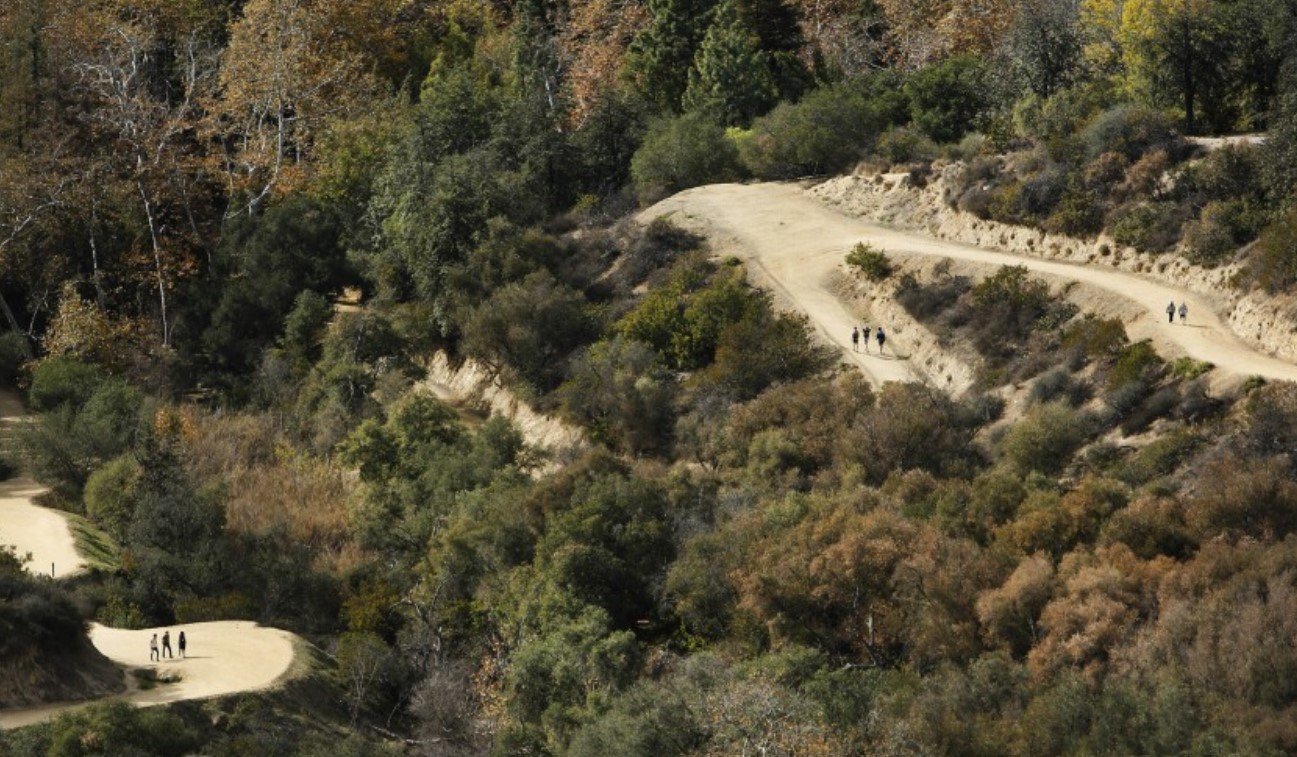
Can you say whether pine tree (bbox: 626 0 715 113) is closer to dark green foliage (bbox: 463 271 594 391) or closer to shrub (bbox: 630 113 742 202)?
shrub (bbox: 630 113 742 202)

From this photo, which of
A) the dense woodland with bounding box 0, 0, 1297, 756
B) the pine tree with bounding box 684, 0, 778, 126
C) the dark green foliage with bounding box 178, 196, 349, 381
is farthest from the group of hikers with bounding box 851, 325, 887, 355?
the dark green foliage with bounding box 178, 196, 349, 381

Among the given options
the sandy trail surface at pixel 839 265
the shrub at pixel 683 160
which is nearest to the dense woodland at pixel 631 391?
the shrub at pixel 683 160

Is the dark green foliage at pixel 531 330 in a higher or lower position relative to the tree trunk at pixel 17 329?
higher

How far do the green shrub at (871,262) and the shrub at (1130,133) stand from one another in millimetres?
6611

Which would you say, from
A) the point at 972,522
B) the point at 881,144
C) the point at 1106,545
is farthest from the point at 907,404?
the point at 881,144

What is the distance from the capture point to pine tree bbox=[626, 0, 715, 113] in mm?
78188

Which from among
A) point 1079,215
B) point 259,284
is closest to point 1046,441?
point 1079,215

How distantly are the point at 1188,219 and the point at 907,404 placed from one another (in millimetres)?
11214

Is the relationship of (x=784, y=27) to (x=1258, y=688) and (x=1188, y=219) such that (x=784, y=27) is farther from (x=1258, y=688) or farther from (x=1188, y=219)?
(x=1258, y=688)

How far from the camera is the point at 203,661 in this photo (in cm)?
4341

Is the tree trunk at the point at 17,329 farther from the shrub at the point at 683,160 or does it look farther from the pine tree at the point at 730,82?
the pine tree at the point at 730,82

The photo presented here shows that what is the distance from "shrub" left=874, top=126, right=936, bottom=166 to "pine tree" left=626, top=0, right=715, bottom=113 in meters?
13.5

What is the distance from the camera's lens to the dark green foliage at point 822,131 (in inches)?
2685

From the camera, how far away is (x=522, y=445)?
56.5 metres
